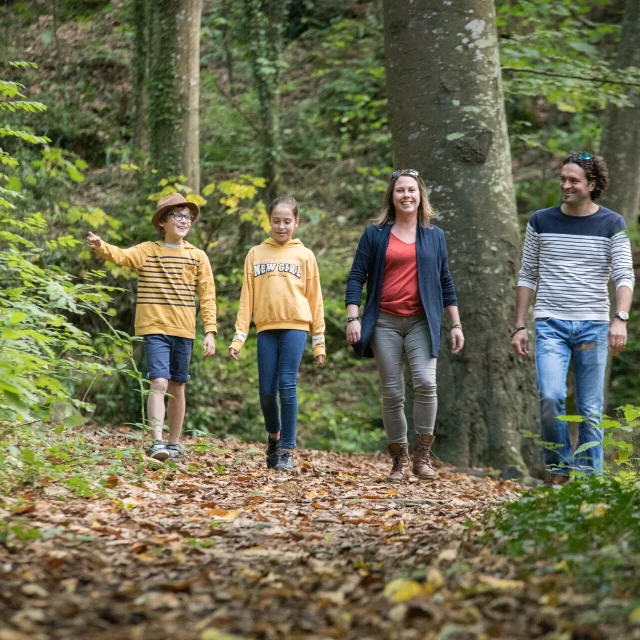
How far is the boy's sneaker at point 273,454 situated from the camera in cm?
637

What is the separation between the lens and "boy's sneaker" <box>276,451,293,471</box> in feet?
20.7

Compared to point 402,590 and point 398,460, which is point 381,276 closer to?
point 398,460

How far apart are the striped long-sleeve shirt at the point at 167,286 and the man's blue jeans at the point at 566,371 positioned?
8.10 feet

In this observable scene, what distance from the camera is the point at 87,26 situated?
17688 millimetres

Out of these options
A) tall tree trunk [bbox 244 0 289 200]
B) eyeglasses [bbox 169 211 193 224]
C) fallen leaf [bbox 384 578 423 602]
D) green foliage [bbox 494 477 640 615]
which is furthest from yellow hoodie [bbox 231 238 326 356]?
tall tree trunk [bbox 244 0 289 200]

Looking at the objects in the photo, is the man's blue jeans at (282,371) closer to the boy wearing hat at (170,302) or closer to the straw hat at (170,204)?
the boy wearing hat at (170,302)

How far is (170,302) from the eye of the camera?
650cm

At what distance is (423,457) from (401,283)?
1281mm

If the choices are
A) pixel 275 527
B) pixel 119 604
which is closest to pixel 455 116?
pixel 275 527

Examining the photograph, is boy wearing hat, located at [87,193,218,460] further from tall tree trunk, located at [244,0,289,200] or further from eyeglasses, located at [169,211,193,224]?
tall tree trunk, located at [244,0,289,200]

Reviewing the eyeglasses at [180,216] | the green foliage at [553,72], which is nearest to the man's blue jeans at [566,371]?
the eyeglasses at [180,216]

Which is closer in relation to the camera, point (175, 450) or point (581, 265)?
point (581, 265)

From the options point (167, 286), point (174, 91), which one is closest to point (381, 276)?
point (167, 286)

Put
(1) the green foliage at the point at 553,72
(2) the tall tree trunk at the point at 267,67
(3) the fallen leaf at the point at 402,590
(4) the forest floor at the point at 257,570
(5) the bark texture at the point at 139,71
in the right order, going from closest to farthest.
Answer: (4) the forest floor at the point at 257,570 < (3) the fallen leaf at the point at 402,590 < (1) the green foliage at the point at 553,72 < (5) the bark texture at the point at 139,71 < (2) the tall tree trunk at the point at 267,67
